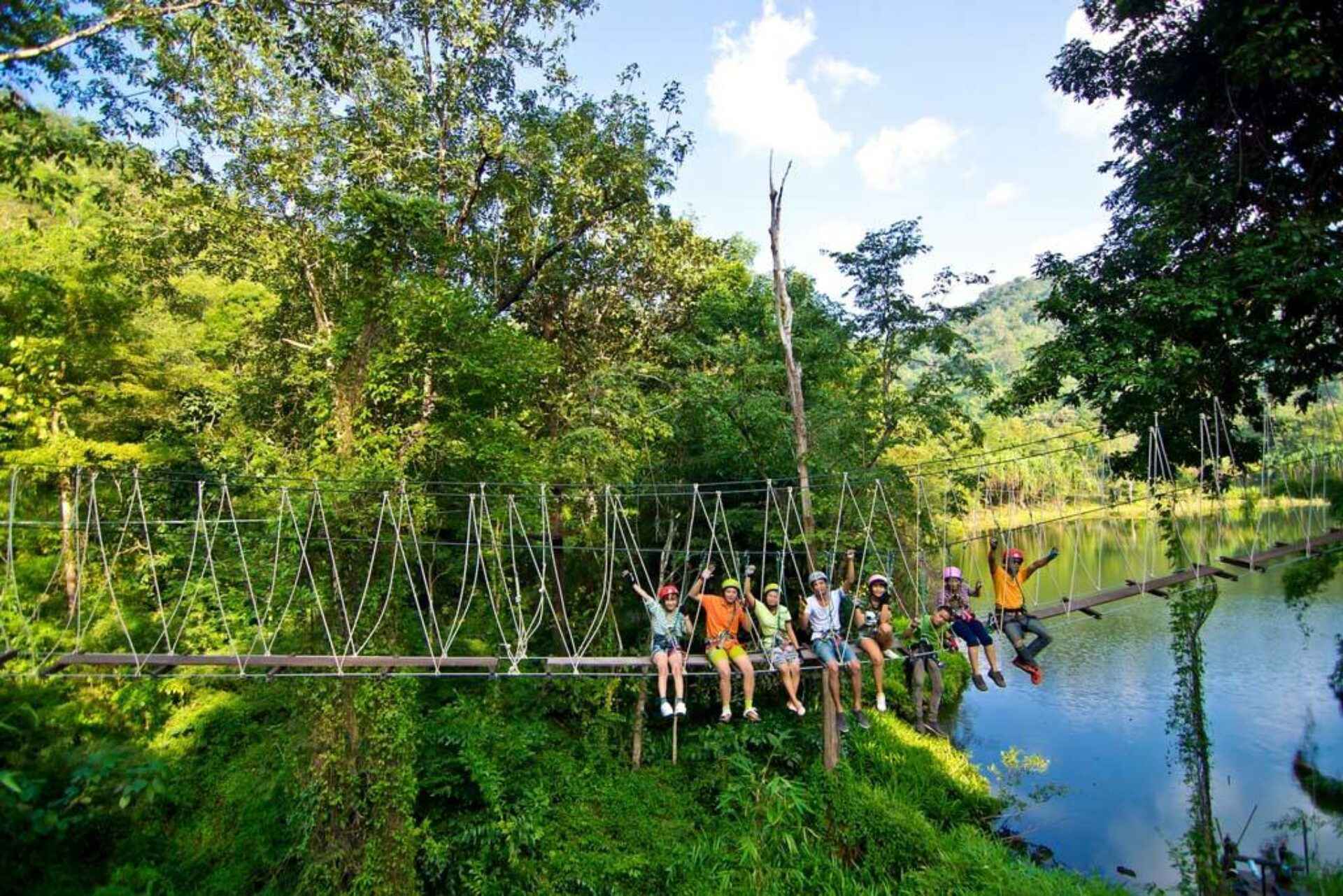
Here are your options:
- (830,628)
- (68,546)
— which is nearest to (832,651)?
(830,628)

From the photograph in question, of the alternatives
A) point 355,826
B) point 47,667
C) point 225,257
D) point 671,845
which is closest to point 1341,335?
point 671,845

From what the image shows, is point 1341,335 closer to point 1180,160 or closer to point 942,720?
point 1180,160

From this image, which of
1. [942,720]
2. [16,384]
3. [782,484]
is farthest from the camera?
[942,720]

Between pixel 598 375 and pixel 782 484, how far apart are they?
2145 mm

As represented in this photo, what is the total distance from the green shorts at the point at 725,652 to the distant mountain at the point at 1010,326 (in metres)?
42.2

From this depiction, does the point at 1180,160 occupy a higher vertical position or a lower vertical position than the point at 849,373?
higher

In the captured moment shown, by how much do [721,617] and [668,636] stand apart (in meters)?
0.40

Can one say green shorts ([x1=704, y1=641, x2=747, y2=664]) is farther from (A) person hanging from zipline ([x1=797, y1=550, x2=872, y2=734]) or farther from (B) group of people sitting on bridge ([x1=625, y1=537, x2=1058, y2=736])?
(A) person hanging from zipline ([x1=797, y1=550, x2=872, y2=734])

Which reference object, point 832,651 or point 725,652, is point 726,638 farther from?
point 832,651

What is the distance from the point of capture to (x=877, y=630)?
4812 millimetres

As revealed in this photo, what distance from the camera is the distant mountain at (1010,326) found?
5383 cm

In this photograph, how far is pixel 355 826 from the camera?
514 cm

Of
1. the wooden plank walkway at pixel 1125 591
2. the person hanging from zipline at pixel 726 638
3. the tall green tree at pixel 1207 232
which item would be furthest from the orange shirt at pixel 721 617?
the tall green tree at pixel 1207 232

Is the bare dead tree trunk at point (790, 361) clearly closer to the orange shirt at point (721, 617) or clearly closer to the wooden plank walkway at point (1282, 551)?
the orange shirt at point (721, 617)
